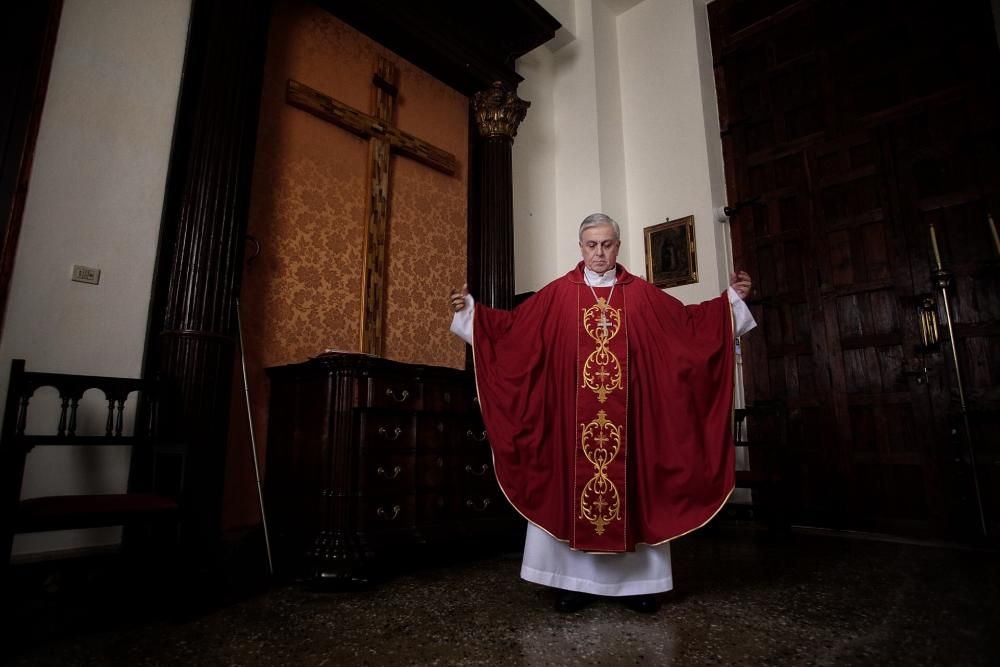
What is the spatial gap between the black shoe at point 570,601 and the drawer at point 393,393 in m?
1.23

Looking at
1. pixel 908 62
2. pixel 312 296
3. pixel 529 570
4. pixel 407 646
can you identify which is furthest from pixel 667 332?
pixel 908 62

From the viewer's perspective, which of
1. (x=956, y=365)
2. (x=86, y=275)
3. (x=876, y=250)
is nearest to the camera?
(x=86, y=275)

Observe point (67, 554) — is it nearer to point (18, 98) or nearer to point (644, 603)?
point (18, 98)

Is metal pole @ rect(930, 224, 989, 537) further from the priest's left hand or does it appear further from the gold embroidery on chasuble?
the gold embroidery on chasuble

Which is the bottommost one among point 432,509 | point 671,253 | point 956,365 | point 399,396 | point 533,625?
point 533,625

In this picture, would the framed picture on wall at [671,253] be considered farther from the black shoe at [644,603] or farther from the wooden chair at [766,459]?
the black shoe at [644,603]

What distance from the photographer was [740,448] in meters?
5.06

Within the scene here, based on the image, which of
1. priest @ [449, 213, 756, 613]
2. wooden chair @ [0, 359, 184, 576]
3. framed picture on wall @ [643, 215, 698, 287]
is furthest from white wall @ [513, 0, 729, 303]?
wooden chair @ [0, 359, 184, 576]

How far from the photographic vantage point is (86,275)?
9.01ft

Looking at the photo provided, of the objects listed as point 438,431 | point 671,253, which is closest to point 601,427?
point 438,431

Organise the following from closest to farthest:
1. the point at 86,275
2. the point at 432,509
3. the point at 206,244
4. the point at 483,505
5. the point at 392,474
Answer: the point at 86,275, the point at 206,244, the point at 392,474, the point at 432,509, the point at 483,505

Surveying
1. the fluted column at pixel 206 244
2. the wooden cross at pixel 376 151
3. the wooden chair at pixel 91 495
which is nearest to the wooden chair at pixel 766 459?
the wooden cross at pixel 376 151

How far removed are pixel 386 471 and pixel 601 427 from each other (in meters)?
1.13

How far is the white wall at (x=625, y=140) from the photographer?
5.43m
